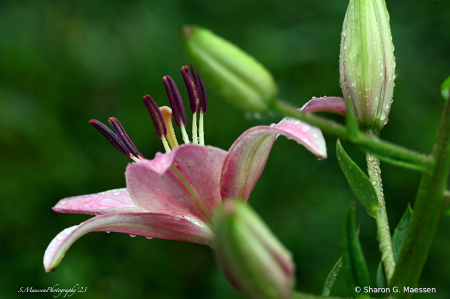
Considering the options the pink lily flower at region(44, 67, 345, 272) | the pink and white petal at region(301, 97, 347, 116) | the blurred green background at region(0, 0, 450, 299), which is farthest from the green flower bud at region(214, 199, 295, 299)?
the blurred green background at region(0, 0, 450, 299)

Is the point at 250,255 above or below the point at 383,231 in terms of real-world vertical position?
below

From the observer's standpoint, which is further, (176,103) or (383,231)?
(176,103)

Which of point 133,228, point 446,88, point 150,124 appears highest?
point 446,88

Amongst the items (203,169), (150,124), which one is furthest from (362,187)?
(150,124)

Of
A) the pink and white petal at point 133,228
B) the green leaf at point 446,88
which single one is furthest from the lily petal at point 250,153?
the green leaf at point 446,88

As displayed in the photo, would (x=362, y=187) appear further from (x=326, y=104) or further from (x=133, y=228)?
(x=133, y=228)

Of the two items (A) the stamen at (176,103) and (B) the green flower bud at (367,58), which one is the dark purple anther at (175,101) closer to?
(A) the stamen at (176,103)

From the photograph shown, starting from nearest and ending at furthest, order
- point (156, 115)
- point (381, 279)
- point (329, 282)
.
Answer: point (381, 279)
point (329, 282)
point (156, 115)

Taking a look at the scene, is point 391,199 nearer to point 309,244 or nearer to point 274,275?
point 309,244
